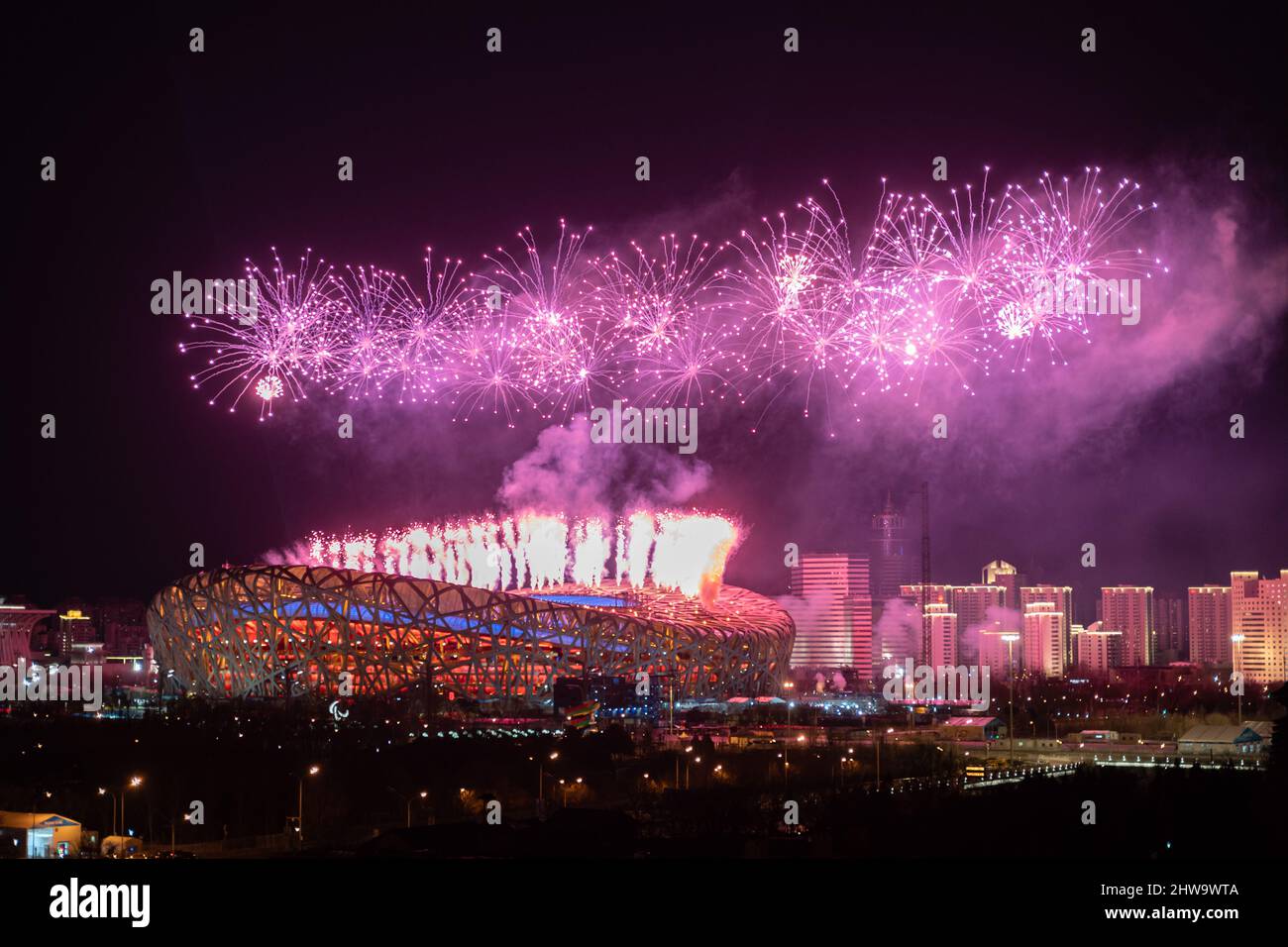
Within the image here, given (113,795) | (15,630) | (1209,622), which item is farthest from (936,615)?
(113,795)

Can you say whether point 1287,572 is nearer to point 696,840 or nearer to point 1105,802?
point 1105,802

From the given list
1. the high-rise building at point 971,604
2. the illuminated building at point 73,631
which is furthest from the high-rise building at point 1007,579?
the illuminated building at point 73,631

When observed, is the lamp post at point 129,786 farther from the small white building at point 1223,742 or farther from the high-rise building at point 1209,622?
the high-rise building at point 1209,622

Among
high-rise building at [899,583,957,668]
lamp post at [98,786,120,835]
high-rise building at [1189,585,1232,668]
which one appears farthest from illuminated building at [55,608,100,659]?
high-rise building at [1189,585,1232,668]

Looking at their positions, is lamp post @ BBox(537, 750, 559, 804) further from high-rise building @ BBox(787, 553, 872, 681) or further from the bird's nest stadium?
high-rise building @ BBox(787, 553, 872, 681)

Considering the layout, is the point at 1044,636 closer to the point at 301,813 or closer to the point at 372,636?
the point at 372,636
